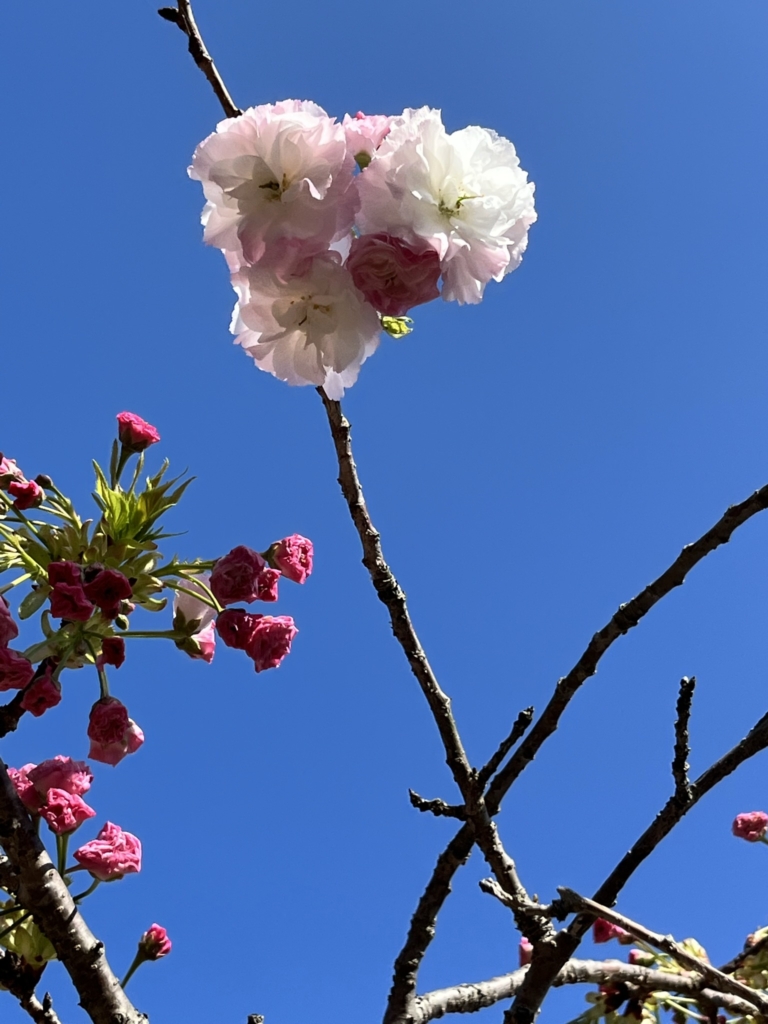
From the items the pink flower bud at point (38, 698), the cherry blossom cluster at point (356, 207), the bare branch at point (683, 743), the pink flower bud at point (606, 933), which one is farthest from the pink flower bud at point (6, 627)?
the pink flower bud at point (606, 933)

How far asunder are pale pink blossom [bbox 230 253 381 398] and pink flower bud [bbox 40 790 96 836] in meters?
1.18

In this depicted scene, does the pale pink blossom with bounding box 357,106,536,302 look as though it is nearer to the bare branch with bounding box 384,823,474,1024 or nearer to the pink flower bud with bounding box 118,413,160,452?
the pink flower bud with bounding box 118,413,160,452

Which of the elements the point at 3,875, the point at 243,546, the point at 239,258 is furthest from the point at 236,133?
the point at 3,875

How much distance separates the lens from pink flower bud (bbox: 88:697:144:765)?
2170mm

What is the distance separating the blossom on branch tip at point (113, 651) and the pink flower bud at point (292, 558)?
1.59 ft

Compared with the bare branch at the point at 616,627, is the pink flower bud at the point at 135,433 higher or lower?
higher

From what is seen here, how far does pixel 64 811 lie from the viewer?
2.09 meters

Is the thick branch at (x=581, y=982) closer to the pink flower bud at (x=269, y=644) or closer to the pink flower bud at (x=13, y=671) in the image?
the pink flower bud at (x=269, y=644)

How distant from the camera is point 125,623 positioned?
2225 mm

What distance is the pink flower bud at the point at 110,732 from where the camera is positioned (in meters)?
2.17

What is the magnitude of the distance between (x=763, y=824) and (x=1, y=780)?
3186mm

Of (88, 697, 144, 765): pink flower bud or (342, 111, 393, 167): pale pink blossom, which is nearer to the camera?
(342, 111, 393, 167): pale pink blossom

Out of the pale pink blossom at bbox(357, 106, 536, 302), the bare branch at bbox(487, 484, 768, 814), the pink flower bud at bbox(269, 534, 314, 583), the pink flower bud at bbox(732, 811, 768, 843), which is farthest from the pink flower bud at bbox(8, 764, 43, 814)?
the pink flower bud at bbox(732, 811, 768, 843)

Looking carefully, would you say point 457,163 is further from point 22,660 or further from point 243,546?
point 22,660
